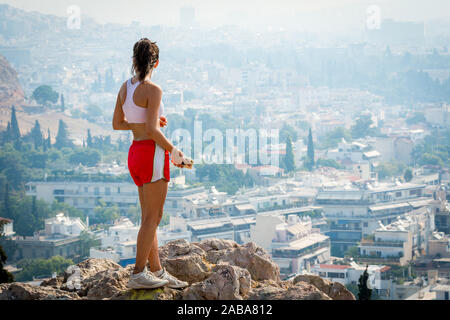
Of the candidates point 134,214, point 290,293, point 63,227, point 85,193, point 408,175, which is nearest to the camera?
point 290,293

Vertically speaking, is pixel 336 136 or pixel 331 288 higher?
pixel 331 288

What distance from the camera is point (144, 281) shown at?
1659 millimetres

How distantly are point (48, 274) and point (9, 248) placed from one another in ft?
8.35

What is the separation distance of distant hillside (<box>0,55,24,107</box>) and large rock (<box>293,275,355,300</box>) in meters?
32.2

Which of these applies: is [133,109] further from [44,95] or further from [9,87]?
[9,87]

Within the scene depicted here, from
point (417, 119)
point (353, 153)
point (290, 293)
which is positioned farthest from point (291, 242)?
point (417, 119)

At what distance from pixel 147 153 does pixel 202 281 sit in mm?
296

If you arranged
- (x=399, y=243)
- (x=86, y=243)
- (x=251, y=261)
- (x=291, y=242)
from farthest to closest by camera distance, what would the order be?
1. (x=86, y=243)
2. (x=291, y=242)
3. (x=399, y=243)
4. (x=251, y=261)

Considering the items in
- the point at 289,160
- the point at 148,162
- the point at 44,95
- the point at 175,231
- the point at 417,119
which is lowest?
the point at 175,231

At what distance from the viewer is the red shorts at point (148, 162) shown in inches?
65.3

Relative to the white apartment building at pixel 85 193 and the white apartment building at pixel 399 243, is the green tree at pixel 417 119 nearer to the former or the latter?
the white apartment building at pixel 85 193

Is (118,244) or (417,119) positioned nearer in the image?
(118,244)

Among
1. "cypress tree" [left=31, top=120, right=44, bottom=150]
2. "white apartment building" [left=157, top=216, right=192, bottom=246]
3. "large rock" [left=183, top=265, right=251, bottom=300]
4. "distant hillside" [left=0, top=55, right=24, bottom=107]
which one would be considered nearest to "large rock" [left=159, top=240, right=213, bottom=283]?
"large rock" [left=183, top=265, right=251, bottom=300]

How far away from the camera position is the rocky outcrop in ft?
5.41
